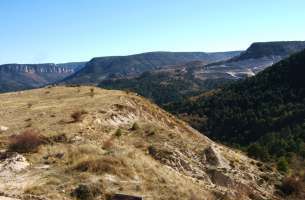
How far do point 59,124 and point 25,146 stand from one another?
6.04m

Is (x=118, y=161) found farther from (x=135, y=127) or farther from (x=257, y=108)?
(x=257, y=108)

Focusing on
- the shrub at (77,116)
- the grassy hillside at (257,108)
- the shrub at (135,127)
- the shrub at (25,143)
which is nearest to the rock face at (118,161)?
the shrub at (135,127)

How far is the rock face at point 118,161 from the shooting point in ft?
87.2

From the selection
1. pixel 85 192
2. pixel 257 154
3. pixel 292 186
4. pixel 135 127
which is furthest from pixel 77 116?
pixel 257 154

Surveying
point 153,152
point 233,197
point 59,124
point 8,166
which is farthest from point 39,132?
point 233,197

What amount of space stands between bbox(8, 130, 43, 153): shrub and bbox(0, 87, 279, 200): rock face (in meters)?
0.47

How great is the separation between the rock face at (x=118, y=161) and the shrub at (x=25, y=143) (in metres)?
0.47

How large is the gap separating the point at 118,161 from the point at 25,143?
722 cm

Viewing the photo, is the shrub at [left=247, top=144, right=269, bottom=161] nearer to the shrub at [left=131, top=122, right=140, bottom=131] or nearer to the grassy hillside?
the shrub at [left=131, top=122, right=140, bottom=131]

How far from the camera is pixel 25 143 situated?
32.2m

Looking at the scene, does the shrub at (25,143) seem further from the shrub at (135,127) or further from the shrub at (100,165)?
the shrub at (135,127)

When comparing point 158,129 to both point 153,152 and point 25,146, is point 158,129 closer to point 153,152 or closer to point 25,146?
point 153,152

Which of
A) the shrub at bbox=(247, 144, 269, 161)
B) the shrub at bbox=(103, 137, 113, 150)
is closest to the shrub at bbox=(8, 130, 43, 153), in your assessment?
the shrub at bbox=(103, 137, 113, 150)

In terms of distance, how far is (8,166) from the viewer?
96.4ft
